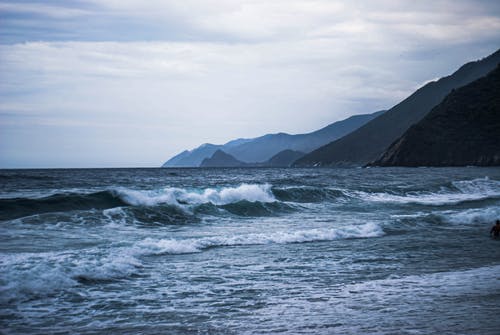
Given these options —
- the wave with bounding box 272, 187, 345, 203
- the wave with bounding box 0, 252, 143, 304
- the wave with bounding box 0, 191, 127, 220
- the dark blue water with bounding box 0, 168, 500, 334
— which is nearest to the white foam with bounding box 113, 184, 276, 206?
the wave with bounding box 0, 191, 127, 220

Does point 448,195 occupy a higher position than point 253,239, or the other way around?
point 253,239

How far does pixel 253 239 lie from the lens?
15.4 metres

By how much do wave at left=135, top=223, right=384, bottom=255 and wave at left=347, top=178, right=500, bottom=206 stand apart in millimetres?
14685

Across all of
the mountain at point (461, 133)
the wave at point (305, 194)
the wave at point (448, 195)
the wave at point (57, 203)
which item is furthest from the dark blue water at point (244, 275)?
the mountain at point (461, 133)

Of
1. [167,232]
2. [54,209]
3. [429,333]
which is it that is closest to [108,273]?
[429,333]

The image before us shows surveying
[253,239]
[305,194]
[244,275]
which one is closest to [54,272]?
[244,275]

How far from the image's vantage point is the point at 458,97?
12850 centimetres

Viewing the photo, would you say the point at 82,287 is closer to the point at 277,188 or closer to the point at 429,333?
the point at 429,333

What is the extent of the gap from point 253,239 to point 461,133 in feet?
400

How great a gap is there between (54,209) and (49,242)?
34.3 ft

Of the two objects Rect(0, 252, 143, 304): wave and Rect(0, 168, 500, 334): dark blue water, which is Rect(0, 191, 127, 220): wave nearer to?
Rect(0, 168, 500, 334): dark blue water

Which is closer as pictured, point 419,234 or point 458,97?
point 419,234

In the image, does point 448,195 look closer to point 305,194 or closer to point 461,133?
point 305,194

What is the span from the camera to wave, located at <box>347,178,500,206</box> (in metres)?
32.0
